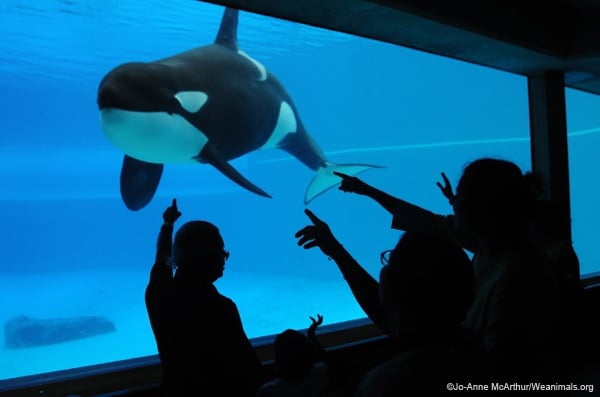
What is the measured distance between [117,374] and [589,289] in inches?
188

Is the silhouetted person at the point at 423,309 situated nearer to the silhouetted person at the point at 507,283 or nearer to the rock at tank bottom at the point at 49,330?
the silhouetted person at the point at 507,283

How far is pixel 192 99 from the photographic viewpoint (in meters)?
4.17

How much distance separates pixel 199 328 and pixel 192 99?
2832 mm

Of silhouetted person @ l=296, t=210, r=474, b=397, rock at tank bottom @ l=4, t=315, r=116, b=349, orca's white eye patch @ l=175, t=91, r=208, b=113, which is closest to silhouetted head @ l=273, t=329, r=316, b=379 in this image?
silhouetted person @ l=296, t=210, r=474, b=397

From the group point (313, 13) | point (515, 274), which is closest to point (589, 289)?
point (313, 13)

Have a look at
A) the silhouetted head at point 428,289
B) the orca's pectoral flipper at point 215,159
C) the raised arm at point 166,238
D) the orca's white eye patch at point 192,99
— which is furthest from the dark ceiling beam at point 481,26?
the silhouetted head at point 428,289

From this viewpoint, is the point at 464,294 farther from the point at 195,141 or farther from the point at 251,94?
the point at 251,94

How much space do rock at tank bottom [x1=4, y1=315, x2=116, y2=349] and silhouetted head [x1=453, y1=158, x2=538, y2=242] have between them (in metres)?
15.1

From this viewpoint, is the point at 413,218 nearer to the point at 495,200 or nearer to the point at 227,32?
the point at 495,200

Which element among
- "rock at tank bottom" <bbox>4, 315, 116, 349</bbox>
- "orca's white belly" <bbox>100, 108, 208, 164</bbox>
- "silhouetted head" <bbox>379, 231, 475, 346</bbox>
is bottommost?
"silhouetted head" <bbox>379, 231, 475, 346</bbox>

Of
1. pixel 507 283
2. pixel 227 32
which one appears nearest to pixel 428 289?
pixel 507 283

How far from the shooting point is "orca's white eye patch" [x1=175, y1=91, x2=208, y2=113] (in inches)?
161

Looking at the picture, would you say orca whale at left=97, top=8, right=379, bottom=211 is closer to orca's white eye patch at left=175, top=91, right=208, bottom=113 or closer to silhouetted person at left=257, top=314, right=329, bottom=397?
orca's white eye patch at left=175, top=91, right=208, bottom=113

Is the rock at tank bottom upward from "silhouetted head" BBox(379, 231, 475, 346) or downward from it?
upward
